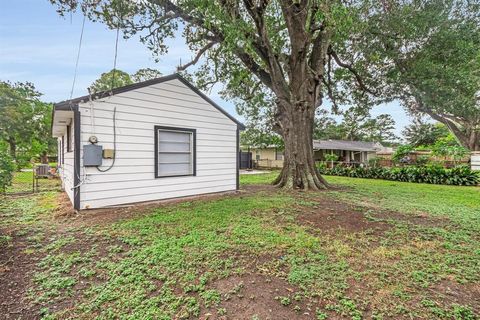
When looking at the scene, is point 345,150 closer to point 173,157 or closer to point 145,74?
point 145,74

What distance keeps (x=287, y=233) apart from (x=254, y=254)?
0.90m

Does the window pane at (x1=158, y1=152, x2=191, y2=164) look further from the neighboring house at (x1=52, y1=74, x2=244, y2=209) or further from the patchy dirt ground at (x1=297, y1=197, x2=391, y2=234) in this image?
the patchy dirt ground at (x1=297, y1=197, x2=391, y2=234)

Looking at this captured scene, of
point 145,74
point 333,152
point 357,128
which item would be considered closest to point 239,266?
point 145,74

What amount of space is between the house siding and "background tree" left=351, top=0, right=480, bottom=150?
20.7 feet

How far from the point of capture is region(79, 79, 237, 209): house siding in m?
5.07

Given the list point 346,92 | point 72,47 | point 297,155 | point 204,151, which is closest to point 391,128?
point 346,92

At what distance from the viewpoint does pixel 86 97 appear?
16.1 ft

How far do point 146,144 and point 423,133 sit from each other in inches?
1491

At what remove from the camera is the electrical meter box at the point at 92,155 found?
16.0 feet

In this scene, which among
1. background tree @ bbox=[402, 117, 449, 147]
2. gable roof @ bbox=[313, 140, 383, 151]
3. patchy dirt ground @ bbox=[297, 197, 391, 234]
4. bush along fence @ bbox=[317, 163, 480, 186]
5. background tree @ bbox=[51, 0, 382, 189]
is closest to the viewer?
patchy dirt ground @ bbox=[297, 197, 391, 234]

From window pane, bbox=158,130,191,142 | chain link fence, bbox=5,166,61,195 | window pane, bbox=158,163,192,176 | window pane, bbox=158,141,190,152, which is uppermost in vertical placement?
window pane, bbox=158,130,191,142

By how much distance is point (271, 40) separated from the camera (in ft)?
28.6

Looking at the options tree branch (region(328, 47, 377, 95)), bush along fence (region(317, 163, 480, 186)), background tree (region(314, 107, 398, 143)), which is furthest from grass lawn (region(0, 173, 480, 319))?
background tree (region(314, 107, 398, 143))

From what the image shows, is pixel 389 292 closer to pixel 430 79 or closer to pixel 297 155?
pixel 297 155
